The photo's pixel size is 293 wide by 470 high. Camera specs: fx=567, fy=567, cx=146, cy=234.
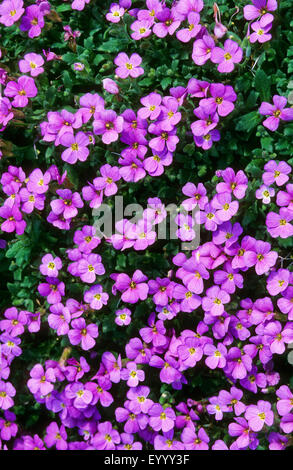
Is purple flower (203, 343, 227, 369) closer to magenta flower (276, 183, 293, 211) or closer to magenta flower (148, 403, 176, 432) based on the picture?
magenta flower (148, 403, 176, 432)

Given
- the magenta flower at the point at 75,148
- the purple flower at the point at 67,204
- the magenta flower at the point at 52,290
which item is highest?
the magenta flower at the point at 75,148

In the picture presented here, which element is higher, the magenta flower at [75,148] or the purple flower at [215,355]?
the magenta flower at [75,148]

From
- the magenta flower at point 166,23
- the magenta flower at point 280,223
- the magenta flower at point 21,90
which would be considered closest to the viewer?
the magenta flower at point 280,223

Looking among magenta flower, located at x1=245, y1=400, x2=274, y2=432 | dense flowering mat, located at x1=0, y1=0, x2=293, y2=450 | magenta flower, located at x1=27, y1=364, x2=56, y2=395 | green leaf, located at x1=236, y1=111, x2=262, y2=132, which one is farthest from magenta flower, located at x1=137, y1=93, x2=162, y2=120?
magenta flower, located at x1=245, y1=400, x2=274, y2=432

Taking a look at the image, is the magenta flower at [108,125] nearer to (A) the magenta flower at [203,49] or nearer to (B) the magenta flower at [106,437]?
(A) the magenta flower at [203,49]

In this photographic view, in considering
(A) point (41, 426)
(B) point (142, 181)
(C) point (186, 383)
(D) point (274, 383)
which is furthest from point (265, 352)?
(A) point (41, 426)

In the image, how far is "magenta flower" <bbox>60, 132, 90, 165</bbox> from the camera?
248 cm

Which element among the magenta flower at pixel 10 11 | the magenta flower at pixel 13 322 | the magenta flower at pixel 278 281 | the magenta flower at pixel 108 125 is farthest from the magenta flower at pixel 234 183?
the magenta flower at pixel 10 11

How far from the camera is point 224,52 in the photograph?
7.99ft

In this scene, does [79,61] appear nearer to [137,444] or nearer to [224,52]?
[224,52]

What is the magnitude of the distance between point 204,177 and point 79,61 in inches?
32.4

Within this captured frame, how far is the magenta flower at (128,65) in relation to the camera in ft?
8.36

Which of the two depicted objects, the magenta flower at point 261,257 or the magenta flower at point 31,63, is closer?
the magenta flower at point 261,257

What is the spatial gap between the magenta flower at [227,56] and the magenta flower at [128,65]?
0.34m
